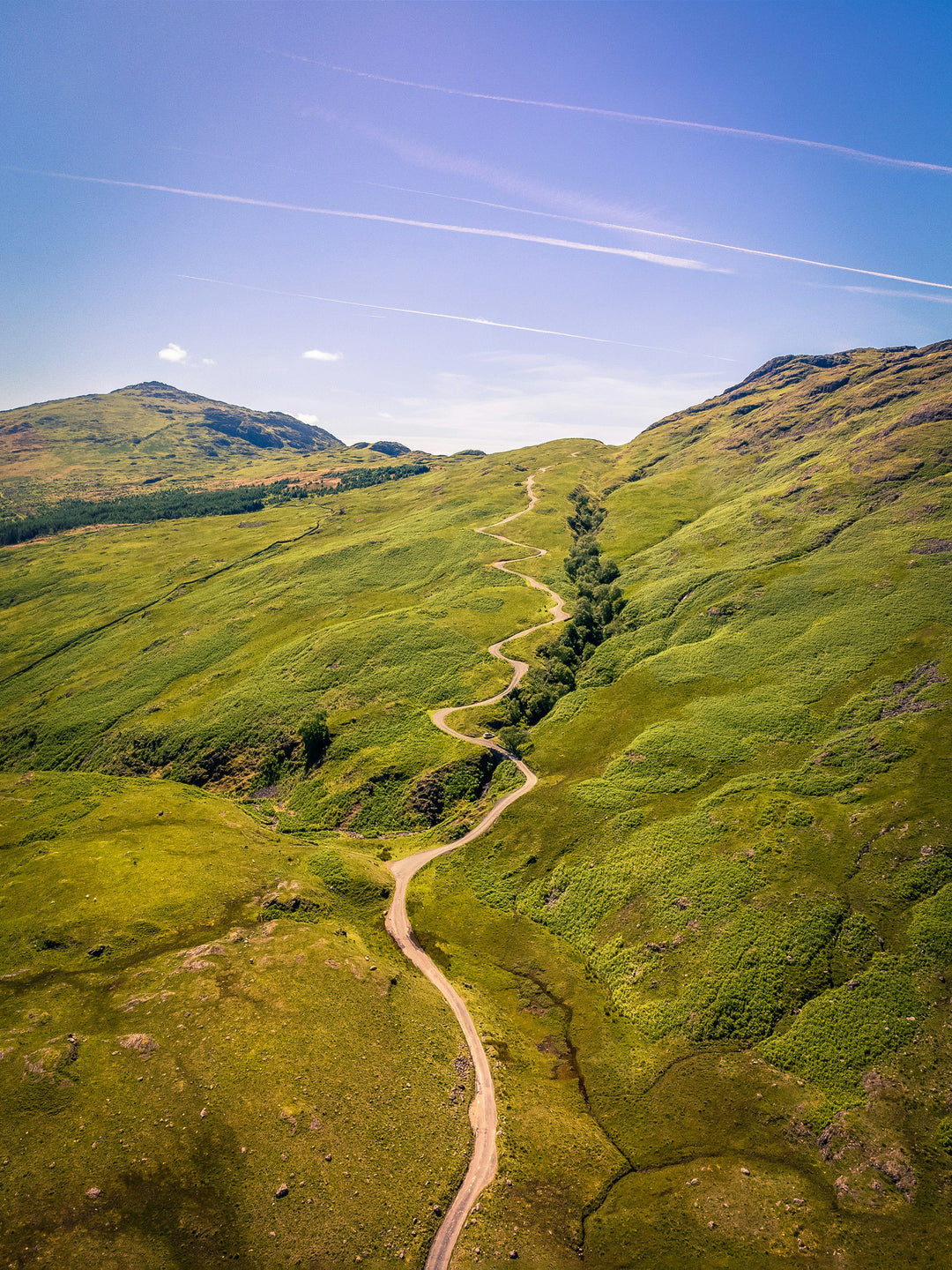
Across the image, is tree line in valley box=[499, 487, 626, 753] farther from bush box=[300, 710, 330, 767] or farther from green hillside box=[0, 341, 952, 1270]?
bush box=[300, 710, 330, 767]

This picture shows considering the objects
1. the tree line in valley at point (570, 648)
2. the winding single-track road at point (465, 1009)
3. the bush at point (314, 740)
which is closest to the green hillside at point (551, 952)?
the bush at point (314, 740)

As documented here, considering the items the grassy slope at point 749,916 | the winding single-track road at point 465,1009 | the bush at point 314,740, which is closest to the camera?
the winding single-track road at point 465,1009

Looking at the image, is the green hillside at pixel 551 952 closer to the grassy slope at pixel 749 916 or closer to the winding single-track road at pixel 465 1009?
the grassy slope at pixel 749 916

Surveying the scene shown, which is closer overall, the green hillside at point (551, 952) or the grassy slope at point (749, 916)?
the green hillside at point (551, 952)

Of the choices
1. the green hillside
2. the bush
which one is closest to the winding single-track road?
the green hillside

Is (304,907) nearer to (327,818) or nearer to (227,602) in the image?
(327,818)

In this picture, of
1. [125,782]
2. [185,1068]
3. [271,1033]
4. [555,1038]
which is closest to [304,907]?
[271,1033]
